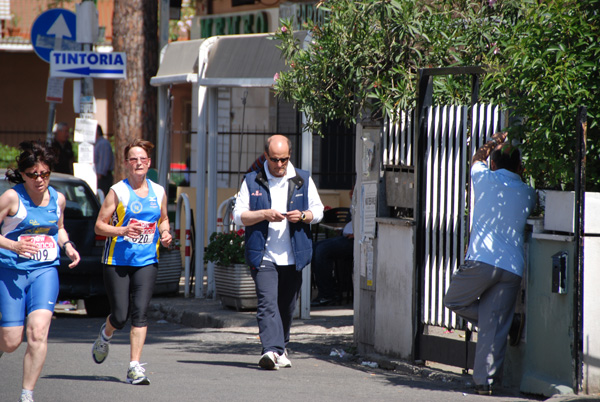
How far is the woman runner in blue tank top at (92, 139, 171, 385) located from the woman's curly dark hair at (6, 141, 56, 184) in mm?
735

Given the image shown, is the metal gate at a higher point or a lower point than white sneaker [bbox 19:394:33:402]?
higher

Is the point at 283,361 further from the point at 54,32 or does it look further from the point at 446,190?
the point at 54,32

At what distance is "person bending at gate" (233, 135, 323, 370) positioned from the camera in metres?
7.93

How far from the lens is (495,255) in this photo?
22.3 ft

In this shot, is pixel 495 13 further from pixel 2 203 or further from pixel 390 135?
pixel 2 203

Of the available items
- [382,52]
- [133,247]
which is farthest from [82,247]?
[382,52]

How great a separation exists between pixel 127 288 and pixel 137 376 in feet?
2.11

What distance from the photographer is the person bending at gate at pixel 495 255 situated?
6.81 m

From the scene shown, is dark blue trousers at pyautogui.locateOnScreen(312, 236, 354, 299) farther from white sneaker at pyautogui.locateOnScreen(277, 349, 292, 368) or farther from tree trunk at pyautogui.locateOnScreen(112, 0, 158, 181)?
white sneaker at pyautogui.locateOnScreen(277, 349, 292, 368)

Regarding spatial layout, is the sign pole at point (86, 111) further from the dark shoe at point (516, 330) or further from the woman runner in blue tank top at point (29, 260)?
the dark shoe at point (516, 330)

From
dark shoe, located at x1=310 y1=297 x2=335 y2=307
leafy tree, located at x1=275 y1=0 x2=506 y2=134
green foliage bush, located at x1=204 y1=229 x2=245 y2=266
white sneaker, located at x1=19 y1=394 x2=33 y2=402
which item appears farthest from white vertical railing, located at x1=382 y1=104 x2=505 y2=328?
dark shoe, located at x1=310 y1=297 x2=335 y2=307

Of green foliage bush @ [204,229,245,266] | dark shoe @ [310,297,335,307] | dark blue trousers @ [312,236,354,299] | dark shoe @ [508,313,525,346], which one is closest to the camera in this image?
dark shoe @ [508,313,525,346]

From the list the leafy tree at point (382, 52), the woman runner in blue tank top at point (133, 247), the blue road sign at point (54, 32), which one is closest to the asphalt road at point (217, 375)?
the woman runner in blue tank top at point (133, 247)

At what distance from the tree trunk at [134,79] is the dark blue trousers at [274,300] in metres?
6.28
